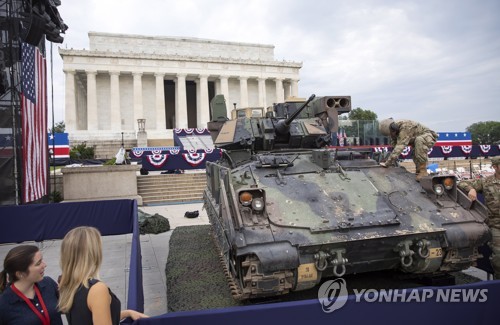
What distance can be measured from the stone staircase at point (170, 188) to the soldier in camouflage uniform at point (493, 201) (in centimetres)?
1320

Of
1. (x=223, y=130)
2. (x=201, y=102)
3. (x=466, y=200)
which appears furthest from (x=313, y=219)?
(x=201, y=102)

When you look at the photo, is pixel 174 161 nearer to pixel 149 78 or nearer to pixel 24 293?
pixel 24 293

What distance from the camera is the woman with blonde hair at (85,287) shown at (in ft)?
7.80

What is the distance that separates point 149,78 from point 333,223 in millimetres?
44565

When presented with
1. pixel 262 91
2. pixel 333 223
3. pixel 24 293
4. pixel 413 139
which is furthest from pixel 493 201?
pixel 262 91

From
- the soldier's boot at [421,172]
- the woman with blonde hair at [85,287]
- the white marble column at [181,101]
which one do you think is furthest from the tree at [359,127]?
the woman with blonde hair at [85,287]

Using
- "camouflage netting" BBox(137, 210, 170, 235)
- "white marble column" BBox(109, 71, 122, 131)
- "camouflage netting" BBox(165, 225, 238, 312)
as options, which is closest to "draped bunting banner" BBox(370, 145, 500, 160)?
"camouflage netting" BBox(137, 210, 170, 235)

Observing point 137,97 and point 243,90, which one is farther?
point 243,90

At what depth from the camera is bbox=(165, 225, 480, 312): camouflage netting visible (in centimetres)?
532

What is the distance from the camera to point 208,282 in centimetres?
612

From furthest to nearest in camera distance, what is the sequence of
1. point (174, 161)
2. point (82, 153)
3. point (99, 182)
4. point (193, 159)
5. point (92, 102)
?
point (92, 102) < point (82, 153) < point (193, 159) < point (174, 161) < point (99, 182)

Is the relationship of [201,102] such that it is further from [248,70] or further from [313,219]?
[313,219]

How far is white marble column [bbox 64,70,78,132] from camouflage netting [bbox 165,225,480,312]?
3868 centimetres

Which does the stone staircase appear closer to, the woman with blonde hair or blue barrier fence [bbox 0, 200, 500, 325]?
blue barrier fence [bbox 0, 200, 500, 325]
